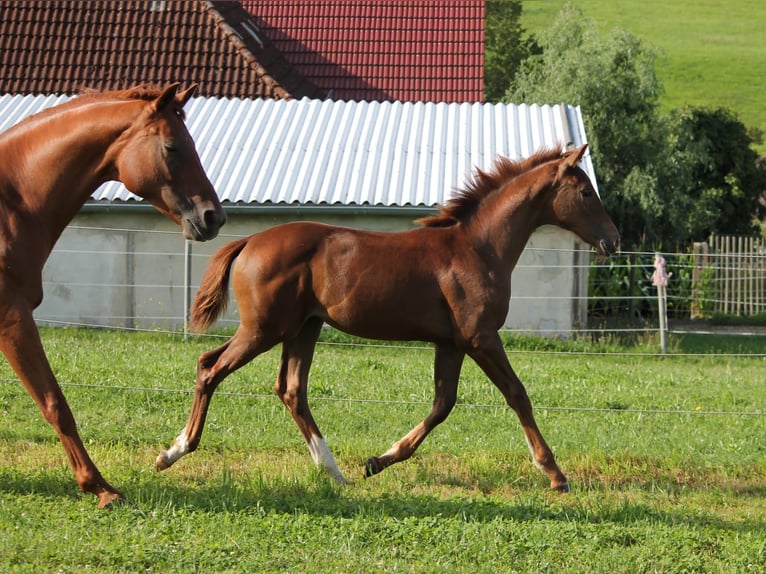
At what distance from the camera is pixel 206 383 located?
6691 millimetres

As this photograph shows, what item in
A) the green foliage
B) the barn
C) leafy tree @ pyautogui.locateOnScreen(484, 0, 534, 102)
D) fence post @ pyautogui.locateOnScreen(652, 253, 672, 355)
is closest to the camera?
fence post @ pyautogui.locateOnScreen(652, 253, 672, 355)

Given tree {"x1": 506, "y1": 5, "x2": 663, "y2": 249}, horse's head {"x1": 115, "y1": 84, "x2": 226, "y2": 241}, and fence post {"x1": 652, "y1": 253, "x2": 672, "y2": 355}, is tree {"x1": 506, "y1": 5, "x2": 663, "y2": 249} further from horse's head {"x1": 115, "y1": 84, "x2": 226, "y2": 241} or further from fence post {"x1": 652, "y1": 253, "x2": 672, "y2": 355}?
horse's head {"x1": 115, "y1": 84, "x2": 226, "y2": 241}

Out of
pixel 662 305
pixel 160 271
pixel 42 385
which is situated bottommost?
pixel 662 305

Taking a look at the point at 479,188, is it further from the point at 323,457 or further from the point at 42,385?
the point at 42,385

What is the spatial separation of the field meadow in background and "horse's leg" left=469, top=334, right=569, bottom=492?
27cm

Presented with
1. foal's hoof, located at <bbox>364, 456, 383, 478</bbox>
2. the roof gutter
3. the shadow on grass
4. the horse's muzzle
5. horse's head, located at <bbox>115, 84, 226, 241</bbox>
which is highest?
horse's head, located at <bbox>115, 84, 226, 241</bbox>

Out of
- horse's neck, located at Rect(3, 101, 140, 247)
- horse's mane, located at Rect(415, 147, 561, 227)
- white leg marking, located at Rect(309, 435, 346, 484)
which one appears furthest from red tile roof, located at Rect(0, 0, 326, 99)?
horse's neck, located at Rect(3, 101, 140, 247)

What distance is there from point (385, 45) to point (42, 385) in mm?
22871

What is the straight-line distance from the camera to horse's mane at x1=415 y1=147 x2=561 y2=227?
23.5 feet

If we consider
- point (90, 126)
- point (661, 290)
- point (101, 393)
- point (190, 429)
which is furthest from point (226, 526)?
point (661, 290)

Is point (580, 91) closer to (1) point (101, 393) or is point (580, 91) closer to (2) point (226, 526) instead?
(1) point (101, 393)

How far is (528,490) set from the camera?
6684mm

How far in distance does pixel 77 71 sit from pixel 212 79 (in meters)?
3.32

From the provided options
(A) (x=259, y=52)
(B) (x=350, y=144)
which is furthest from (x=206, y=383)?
(A) (x=259, y=52)
